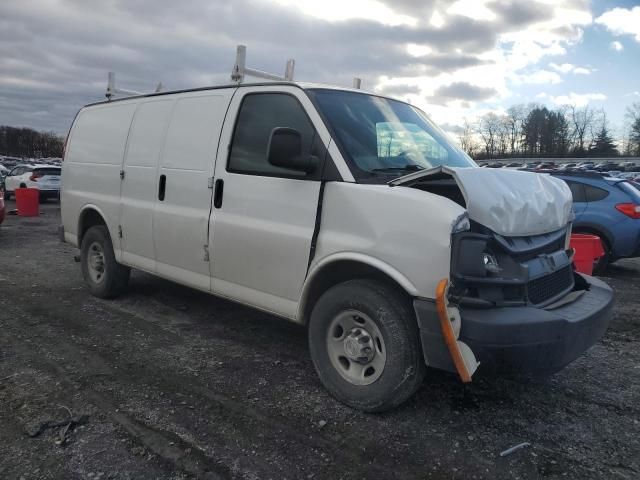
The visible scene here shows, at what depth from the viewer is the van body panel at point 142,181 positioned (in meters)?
4.99

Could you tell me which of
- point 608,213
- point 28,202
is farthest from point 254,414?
point 28,202

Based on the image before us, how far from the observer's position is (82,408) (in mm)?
3361

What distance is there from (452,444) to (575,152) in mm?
96464

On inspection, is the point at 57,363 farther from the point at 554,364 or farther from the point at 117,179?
the point at 554,364

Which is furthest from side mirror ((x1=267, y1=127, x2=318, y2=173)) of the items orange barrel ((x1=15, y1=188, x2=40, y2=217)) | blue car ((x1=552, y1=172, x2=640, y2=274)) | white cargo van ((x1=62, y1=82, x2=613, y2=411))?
orange barrel ((x1=15, y1=188, x2=40, y2=217))

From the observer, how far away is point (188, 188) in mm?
4527

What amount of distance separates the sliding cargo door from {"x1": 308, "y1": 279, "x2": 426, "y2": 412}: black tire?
1453 mm

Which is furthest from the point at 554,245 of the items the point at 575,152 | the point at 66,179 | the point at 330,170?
the point at 575,152

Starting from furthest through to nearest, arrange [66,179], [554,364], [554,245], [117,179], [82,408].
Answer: [66,179], [117,179], [554,245], [82,408], [554,364]

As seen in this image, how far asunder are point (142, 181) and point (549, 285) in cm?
382

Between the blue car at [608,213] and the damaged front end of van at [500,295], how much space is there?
218 inches

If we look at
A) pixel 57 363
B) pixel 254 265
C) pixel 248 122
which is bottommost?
pixel 57 363

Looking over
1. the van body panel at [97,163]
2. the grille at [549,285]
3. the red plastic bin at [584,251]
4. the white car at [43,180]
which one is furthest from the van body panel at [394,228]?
the white car at [43,180]

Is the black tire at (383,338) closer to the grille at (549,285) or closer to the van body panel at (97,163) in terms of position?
the grille at (549,285)
